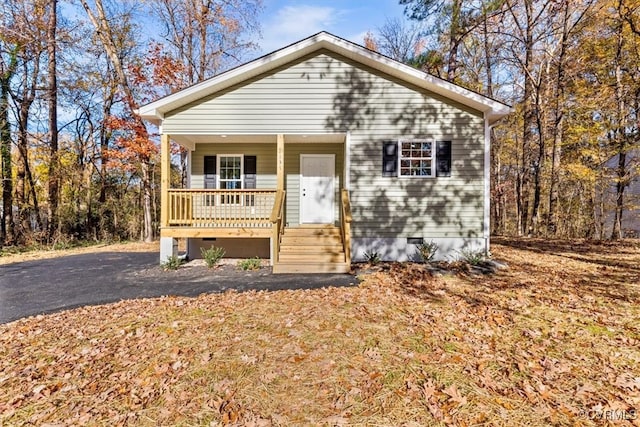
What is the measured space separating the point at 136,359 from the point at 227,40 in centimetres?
1899

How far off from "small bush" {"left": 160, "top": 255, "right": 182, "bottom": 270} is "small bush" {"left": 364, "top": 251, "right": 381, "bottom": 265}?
4.88 metres

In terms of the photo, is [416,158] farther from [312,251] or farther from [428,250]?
[312,251]

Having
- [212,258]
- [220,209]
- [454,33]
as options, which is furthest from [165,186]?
[454,33]

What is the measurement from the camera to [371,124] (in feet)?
28.8

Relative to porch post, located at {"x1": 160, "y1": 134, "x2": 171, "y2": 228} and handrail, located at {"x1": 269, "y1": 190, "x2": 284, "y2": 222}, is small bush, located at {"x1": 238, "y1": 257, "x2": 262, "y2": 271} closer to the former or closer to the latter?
handrail, located at {"x1": 269, "y1": 190, "x2": 284, "y2": 222}

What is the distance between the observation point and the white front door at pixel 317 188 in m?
9.98

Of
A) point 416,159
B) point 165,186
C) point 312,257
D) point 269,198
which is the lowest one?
point 312,257

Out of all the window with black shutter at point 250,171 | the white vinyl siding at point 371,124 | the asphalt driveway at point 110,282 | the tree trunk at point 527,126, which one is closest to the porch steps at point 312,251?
the asphalt driveway at point 110,282

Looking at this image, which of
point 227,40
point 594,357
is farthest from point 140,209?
point 594,357

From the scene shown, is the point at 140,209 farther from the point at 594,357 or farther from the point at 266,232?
the point at 594,357

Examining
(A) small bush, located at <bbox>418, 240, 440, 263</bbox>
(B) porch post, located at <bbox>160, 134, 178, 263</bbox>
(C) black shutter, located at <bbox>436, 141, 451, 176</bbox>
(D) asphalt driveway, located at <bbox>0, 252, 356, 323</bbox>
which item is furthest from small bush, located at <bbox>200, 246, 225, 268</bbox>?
(C) black shutter, located at <bbox>436, 141, 451, 176</bbox>

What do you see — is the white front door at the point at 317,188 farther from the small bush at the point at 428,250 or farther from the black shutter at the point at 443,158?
the black shutter at the point at 443,158

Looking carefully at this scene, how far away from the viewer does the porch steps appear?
7.61 meters

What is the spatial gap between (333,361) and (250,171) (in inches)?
295
